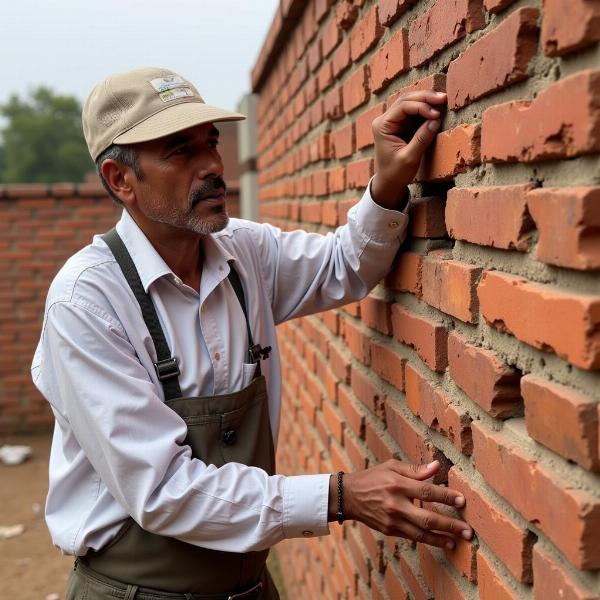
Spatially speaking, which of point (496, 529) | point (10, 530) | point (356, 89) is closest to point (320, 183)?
point (356, 89)

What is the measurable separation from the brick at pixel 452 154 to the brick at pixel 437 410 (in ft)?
1.39

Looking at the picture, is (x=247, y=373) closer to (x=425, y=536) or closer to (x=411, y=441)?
(x=411, y=441)

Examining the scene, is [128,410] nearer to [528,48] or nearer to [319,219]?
[528,48]

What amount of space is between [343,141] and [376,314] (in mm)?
616

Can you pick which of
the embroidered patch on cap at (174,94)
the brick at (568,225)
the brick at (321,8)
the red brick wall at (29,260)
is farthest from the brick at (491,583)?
the red brick wall at (29,260)

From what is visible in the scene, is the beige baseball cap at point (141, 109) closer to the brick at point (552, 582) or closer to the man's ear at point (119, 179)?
the man's ear at point (119, 179)

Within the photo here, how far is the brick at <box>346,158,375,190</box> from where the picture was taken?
195 cm

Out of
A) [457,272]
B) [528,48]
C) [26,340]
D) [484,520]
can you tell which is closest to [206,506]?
[484,520]

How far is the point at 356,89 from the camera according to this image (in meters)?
2.07

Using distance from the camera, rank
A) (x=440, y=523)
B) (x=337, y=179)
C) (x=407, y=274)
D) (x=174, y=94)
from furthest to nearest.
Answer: (x=337, y=179) → (x=174, y=94) → (x=407, y=274) → (x=440, y=523)

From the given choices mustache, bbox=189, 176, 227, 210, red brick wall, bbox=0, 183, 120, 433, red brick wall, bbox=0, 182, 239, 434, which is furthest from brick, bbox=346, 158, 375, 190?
red brick wall, bbox=0, 183, 120, 433

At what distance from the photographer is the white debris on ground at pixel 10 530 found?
17.6ft

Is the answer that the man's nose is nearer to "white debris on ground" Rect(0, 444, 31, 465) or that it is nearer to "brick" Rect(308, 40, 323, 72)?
"brick" Rect(308, 40, 323, 72)

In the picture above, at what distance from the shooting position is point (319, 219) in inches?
107
